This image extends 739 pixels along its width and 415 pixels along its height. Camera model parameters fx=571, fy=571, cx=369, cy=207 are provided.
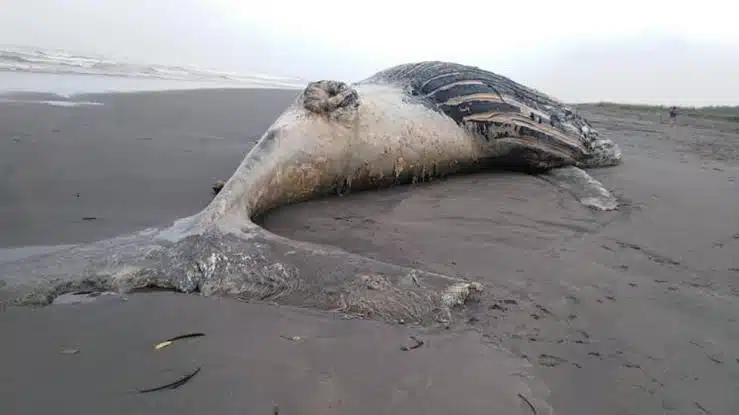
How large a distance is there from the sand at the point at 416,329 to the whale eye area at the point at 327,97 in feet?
2.20

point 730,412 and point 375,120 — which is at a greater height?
point 375,120

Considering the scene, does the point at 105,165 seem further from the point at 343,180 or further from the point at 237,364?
the point at 237,364

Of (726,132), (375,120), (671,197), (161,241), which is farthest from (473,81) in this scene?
(726,132)

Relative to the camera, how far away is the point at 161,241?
251 centimetres

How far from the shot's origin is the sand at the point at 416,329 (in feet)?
5.59

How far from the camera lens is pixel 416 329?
6.88 ft

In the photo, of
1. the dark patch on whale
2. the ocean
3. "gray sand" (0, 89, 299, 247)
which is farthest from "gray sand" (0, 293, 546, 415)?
the ocean

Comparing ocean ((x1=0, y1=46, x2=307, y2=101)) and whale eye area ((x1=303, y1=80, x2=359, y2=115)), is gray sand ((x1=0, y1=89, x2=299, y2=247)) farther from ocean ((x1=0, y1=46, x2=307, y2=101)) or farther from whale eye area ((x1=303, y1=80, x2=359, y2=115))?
ocean ((x1=0, y1=46, x2=307, y2=101))

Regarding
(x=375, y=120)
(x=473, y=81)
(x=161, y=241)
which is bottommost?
(x=161, y=241)

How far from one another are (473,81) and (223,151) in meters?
2.46

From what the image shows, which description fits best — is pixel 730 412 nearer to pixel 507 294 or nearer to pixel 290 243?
pixel 507 294

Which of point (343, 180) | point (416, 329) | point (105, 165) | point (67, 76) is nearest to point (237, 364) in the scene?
point (416, 329)

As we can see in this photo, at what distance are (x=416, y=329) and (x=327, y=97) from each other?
2442 mm

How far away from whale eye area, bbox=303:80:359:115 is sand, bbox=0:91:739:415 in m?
0.67
